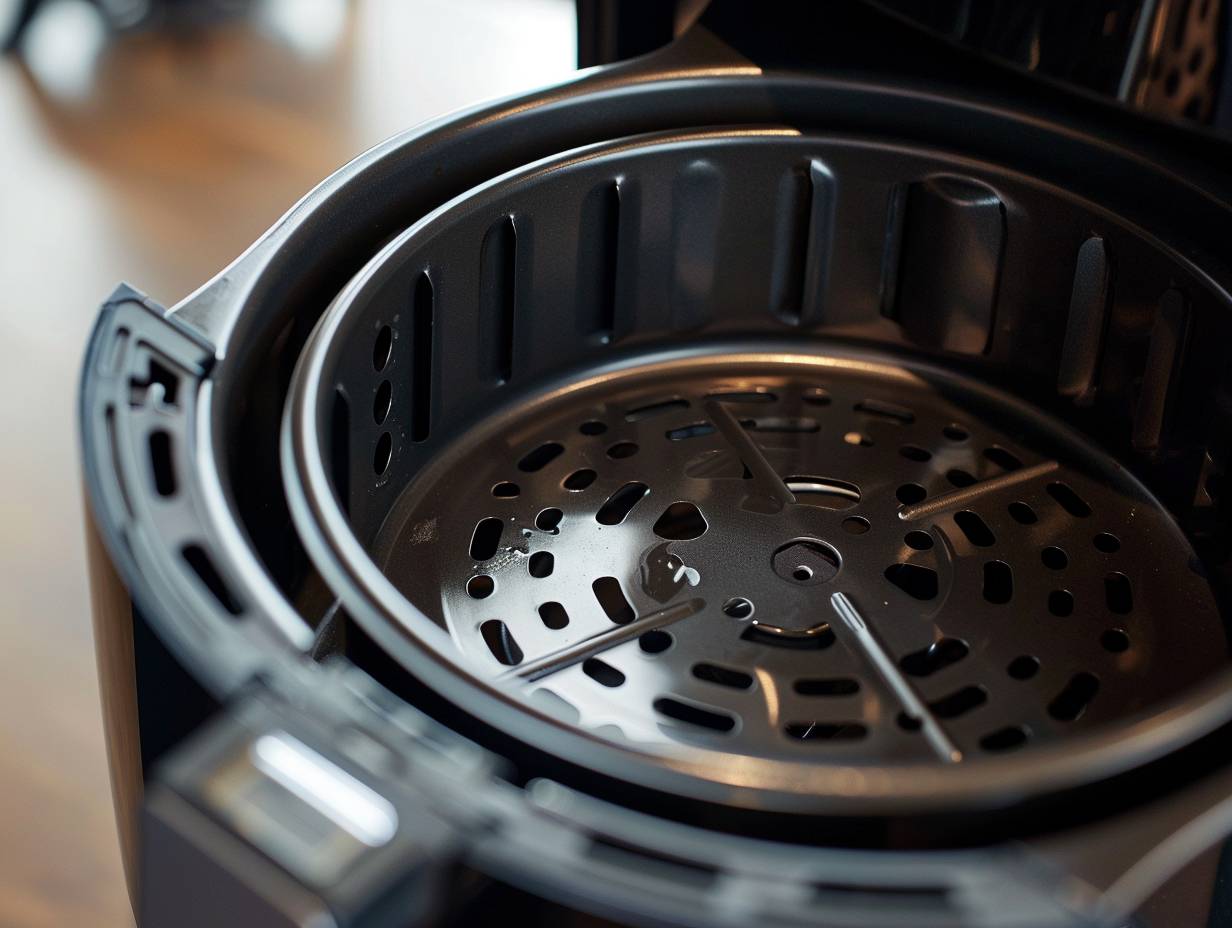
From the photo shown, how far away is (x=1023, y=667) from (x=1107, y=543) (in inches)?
3.6

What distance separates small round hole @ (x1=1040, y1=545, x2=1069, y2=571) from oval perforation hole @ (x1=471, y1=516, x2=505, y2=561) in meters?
0.22

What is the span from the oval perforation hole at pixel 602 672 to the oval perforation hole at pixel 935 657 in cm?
11

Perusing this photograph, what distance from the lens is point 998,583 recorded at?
0.60 meters

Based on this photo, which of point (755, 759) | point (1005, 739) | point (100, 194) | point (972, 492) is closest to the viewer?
point (755, 759)

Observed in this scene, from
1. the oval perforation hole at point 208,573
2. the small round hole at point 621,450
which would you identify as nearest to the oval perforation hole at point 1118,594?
the small round hole at point 621,450

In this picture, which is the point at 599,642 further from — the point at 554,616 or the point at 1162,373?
the point at 1162,373

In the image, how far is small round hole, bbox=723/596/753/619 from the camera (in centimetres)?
58

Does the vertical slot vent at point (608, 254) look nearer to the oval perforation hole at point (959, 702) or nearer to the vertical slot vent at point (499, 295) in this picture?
the vertical slot vent at point (499, 295)

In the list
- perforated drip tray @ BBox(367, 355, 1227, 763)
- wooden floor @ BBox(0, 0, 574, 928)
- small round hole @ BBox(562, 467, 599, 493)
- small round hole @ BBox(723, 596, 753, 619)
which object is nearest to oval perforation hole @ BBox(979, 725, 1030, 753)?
perforated drip tray @ BBox(367, 355, 1227, 763)

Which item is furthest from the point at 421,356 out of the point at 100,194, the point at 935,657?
the point at 100,194

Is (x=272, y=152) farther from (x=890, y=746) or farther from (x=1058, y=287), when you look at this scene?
(x=890, y=746)

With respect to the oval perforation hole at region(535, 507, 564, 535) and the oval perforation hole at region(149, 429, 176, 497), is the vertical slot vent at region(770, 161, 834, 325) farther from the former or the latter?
the oval perforation hole at region(149, 429, 176, 497)

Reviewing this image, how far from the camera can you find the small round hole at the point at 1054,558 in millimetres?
610

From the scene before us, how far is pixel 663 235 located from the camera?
0.69 metres
